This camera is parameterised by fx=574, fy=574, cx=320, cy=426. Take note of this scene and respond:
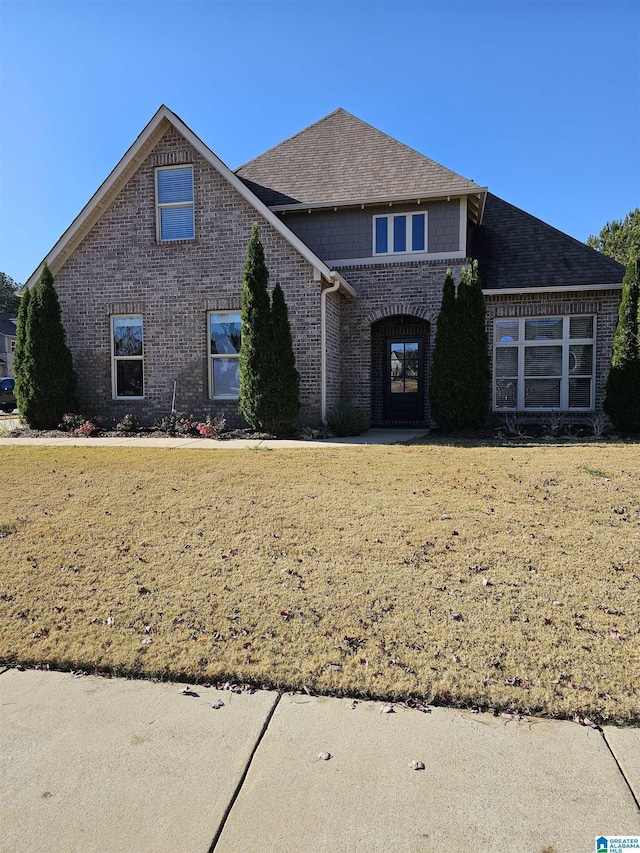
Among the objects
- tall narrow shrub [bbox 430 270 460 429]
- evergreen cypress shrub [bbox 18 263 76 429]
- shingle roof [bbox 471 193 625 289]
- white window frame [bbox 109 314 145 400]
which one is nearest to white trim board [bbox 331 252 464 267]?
shingle roof [bbox 471 193 625 289]

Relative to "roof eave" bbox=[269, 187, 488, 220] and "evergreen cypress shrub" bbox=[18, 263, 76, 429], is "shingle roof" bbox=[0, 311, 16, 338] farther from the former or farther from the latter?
"roof eave" bbox=[269, 187, 488, 220]

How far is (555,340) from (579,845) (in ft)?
43.1

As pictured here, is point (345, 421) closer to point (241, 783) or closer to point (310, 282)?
point (310, 282)

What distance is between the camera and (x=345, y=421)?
12508mm

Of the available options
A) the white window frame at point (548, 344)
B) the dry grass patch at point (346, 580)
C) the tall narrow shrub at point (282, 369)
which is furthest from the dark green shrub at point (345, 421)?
the dry grass patch at point (346, 580)

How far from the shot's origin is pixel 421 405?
15.0m

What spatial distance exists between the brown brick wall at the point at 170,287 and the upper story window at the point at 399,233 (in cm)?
250

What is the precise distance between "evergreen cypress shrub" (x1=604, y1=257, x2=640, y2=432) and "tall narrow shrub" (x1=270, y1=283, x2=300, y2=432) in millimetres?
6709

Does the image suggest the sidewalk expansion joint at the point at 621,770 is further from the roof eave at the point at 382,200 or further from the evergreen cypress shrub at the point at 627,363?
the roof eave at the point at 382,200

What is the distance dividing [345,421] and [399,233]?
510 centimetres

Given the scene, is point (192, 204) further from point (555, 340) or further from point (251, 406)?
point (555, 340)

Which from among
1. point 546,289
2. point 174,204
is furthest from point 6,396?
point 546,289

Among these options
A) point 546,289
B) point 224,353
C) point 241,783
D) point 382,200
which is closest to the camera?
point 241,783

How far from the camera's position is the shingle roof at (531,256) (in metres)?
13.4
